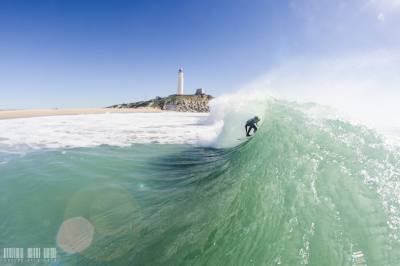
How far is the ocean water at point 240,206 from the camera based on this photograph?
2.78 metres

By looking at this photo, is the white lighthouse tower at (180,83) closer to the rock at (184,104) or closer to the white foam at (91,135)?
the rock at (184,104)

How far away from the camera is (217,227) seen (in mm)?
3215

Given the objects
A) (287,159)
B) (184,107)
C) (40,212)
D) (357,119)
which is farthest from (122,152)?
(184,107)

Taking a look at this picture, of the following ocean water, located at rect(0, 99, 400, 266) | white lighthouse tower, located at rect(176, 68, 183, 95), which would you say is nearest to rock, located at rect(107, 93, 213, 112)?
white lighthouse tower, located at rect(176, 68, 183, 95)

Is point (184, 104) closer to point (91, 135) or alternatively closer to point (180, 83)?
point (180, 83)

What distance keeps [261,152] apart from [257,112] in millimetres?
4882

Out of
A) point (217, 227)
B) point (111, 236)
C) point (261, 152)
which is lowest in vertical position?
point (111, 236)

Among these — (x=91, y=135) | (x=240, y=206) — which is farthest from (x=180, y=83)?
(x=240, y=206)

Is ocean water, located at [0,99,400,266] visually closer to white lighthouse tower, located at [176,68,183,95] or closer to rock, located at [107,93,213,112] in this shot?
rock, located at [107,93,213,112]

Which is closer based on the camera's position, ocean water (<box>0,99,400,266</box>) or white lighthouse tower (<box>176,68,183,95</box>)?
ocean water (<box>0,99,400,266</box>)

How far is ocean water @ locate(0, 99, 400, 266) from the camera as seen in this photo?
2.78 m

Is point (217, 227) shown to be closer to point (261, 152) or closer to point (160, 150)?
point (261, 152)

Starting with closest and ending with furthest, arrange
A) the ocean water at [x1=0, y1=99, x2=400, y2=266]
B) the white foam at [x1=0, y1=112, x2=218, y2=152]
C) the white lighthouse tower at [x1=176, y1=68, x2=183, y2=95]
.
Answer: the ocean water at [x1=0, y1=99, x2=400, y2=266] < the white foam at [x1=0, y1=112, x2=218, y2=152] < the white lighthouse tower at [x1=176, y1=68, x2=183, y2=95]

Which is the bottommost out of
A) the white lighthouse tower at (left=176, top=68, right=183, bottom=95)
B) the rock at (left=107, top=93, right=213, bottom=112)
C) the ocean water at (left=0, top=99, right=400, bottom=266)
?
the ocean water at (left=0, top=99, right=400, bottom=266)
